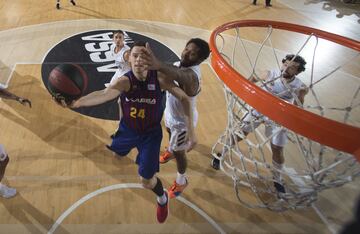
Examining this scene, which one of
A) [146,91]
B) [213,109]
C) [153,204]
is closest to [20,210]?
[153,204]

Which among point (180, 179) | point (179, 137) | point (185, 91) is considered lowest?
point (180, 179)

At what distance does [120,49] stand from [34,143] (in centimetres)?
167

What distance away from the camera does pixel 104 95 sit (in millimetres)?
2426

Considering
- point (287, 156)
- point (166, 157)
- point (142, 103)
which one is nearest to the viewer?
point (142, 103)

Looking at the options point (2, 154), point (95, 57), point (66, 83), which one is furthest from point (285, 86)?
point (95, 57)

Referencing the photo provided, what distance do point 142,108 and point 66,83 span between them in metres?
0.71

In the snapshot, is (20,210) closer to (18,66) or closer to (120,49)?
(120,49)

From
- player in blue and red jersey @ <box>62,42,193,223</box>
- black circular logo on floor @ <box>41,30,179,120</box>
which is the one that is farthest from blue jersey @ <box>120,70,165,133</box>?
black circular logo on floor @ <box>41,30,179,120</box>

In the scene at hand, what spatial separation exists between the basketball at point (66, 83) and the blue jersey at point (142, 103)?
41cm

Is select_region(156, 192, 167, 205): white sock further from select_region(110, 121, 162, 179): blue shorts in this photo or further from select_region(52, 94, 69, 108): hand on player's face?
select_region(52, 94, 69, 108): hand on player's face

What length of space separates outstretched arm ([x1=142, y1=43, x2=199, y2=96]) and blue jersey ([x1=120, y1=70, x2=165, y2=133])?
16 cm

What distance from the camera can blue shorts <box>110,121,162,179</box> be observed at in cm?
277

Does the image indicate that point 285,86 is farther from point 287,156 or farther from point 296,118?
point 296,118

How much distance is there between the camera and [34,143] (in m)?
3.89
